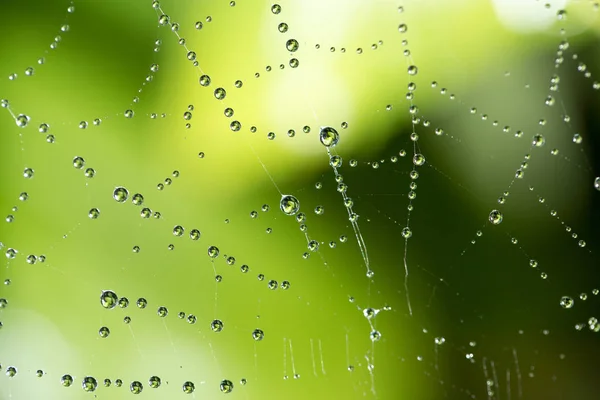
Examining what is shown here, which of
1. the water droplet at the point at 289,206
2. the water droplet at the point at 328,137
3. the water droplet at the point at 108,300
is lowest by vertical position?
the water droplet at the point at 108,300

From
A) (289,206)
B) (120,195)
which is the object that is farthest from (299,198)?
(120,195)

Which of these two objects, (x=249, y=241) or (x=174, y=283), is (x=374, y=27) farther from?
(x=174, y=283)

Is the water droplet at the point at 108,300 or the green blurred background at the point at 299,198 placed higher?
the green blurred background at the point at 299,198

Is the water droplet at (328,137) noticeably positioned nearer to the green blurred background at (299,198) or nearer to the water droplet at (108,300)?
the green blurred background at (299,198)

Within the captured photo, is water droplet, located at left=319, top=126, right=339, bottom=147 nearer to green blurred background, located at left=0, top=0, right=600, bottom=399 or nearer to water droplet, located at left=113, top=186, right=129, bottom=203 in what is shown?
green blurred background, located at left=0, top=0, right=600, bottom=399

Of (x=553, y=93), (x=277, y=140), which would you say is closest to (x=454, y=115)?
(x=553, y=93)

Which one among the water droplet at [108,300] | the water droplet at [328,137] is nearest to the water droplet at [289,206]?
the water droplet at [328,137]

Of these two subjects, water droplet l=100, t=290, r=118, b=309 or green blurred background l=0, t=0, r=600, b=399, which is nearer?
water droplet l=100, t=290, r=118, b=309

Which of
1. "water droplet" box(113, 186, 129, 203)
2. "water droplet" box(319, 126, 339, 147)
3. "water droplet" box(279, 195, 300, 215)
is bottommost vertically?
Result: "water droplet" box(279, 195, 300, 215)

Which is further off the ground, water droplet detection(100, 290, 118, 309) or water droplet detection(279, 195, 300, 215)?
water droplet detection(279, 195, 300, 215)

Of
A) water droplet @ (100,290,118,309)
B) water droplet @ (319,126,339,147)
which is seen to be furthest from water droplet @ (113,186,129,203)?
water droplet @ (319,126,339,147)
